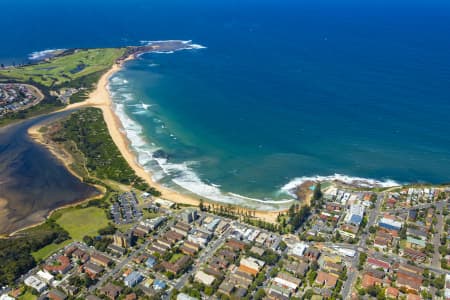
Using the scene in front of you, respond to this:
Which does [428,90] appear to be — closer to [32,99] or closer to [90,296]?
[90,296]

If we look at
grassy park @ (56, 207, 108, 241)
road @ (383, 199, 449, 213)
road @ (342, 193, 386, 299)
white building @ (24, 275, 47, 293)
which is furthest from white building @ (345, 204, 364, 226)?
white building @ (24, 275, 47, 293)

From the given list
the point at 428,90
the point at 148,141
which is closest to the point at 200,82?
the point at 148,141

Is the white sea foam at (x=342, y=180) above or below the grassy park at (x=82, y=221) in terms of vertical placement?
above

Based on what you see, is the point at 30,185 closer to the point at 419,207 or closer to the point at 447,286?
the point at 447,286

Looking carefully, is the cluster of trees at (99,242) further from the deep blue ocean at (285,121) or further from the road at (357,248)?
the road at (357,248)

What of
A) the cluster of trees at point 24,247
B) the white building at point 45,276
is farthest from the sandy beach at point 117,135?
the white building at point 45,276

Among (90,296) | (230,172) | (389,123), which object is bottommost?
(90,296)

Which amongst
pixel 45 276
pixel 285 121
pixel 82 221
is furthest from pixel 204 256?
Answer: pixel 285 121

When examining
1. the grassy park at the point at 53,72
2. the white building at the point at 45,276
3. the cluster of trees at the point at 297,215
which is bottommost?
the white building at the point at 45,276
